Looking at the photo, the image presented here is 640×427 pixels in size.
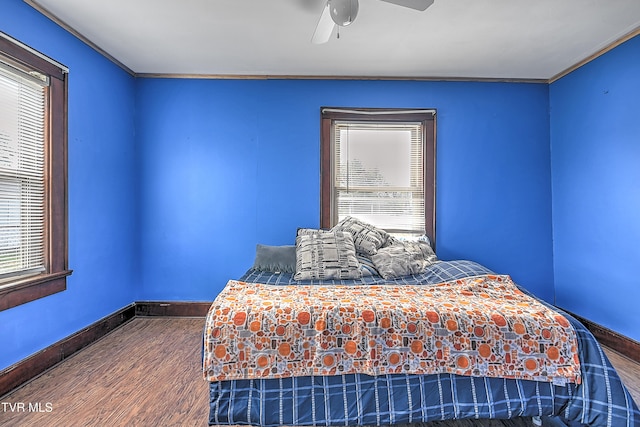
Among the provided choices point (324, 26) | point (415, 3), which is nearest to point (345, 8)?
point (324, 26)

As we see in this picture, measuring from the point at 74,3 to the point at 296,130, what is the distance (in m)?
2.03

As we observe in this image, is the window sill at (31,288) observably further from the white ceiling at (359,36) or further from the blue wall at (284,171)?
the white ceiling at (359,36)

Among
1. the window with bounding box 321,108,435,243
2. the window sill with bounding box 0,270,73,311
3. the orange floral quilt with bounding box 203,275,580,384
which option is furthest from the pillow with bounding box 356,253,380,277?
the window sill with bounding box 0,270,73,311

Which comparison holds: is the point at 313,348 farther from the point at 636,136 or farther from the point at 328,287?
the point at 636,136

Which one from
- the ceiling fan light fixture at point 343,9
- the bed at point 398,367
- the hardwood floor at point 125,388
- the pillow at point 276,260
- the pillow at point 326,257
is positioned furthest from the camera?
the pillow at point 276,260

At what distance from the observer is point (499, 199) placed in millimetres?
3494

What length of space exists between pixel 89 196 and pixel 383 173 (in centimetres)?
291

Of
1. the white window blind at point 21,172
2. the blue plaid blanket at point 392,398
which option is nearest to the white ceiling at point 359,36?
the white window blind at point 21,172

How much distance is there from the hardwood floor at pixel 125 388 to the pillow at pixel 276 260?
89cm

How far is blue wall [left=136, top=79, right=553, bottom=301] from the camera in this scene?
346cm

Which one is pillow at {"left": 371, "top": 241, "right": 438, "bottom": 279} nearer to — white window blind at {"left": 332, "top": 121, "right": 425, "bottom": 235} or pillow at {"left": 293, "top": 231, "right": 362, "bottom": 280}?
pillow at {"left": 293, "top": 231, "right": 362, "bottom": 280}

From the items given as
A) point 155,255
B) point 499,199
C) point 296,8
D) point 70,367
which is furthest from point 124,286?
point 499,199

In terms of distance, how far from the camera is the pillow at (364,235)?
301cm

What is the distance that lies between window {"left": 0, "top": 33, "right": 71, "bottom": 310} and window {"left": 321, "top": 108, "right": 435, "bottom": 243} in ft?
7.86
